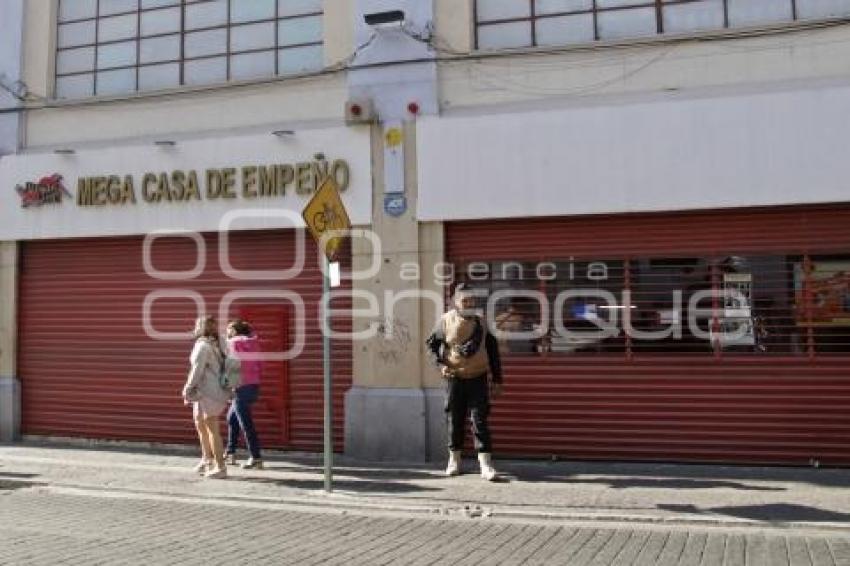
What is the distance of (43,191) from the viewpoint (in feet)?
38.0

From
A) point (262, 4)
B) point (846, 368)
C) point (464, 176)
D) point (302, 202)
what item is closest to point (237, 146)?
point (302, 202)

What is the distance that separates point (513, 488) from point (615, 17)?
5576 millimetres

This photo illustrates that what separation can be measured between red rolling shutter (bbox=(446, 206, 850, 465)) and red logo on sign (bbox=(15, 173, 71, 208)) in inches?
221

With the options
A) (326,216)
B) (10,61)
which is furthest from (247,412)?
(10,61)

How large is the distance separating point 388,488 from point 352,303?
8.83 ft

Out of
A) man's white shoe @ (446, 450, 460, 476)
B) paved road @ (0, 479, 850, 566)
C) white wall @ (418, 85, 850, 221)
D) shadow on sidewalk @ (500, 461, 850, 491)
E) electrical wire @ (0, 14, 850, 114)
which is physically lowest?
paved road @ (0, 479, 850, 566)

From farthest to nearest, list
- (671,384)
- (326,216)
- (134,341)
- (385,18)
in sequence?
1. (134,341)
2. (385,18)
3. (671,384)
4. (326,216)

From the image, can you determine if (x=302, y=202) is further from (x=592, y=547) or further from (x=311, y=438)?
(x=592, y=547)

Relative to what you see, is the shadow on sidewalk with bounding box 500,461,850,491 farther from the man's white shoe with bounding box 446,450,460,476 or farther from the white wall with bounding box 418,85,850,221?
the white wall with bounding box 418,85,850,221

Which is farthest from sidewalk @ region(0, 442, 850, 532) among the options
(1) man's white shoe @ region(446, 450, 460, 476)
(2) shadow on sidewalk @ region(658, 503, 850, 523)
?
(1) man's white shoe @ region(446, 450, 460, 476)

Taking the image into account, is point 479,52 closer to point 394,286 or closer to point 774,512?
point 394,286

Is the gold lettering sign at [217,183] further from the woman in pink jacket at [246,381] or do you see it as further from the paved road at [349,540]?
the paved road at [349,540]

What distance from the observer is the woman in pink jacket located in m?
9.22

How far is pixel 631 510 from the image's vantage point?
7066mm
